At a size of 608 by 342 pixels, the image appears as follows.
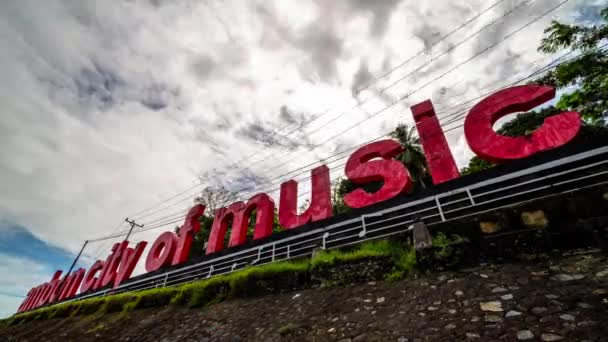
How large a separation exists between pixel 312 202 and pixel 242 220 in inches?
141

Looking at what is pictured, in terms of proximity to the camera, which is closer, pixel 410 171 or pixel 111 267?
pixel 111 267

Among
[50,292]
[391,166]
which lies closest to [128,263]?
[50,292]

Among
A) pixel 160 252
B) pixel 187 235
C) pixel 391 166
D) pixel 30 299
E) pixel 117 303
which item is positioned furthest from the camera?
pixel 30 299

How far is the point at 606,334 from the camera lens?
76.0 inches

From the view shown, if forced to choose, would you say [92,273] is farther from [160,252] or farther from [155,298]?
[155,298]

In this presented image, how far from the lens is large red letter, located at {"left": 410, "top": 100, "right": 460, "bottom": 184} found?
7013 mm

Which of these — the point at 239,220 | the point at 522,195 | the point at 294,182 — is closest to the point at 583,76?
the point at 522,195

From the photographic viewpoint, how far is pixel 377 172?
8188 millimetres

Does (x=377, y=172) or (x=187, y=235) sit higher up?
(x=377, y=172)

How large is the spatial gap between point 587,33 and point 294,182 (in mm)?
11626

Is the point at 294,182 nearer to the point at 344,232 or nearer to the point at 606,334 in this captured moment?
the point at 344,232

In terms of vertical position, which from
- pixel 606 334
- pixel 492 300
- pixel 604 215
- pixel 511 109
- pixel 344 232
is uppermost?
pixel 511 109

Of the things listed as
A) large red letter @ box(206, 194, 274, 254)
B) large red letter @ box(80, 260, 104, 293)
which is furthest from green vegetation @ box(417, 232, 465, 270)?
large red letter @ box(80, 260, 104, 293)

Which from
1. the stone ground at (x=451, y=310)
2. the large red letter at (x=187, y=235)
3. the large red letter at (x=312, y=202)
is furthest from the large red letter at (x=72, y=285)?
the stone ground at (x=451, y=310)
